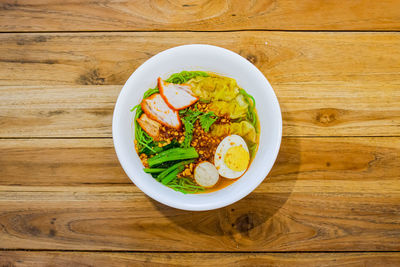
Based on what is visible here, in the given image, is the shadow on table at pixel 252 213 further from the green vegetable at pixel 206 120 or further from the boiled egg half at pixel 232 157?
the green vegetable at pixel 206 120

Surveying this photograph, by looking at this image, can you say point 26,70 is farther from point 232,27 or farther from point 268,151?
point 268,151

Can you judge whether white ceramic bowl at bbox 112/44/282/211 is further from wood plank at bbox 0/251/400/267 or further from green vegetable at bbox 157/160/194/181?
wood plank at bbox 0/251/400/267

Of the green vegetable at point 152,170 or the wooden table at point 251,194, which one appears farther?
the wooden table at point 251,194

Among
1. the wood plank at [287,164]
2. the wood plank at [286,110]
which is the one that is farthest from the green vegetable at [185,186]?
the wood plank at [286,110]

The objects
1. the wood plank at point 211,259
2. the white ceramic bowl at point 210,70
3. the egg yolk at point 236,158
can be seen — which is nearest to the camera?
the white ceramic bowl at point 210,70

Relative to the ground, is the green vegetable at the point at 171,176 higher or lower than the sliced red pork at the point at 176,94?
lower

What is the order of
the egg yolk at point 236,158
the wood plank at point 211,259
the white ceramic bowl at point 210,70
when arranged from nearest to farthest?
1. the white ceramic bowl at point 210,70
2. the egg yolk at point 236,158
3. the wood plank at point 211,259
